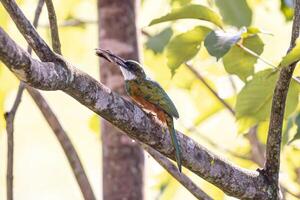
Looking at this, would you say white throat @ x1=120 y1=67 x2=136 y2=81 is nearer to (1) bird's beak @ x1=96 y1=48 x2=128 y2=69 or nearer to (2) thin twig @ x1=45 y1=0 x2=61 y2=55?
(1) bird's beak @ x1=96 y1=48 x2=128 y2=69

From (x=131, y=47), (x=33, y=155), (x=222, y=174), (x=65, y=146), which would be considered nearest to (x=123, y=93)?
(x=131, y=47)

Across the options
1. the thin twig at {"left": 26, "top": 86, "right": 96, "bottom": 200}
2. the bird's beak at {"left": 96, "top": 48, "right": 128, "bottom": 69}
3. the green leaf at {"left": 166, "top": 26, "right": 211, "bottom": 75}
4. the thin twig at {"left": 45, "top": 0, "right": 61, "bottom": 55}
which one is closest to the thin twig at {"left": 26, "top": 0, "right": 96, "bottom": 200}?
the thin twig at {"left": 26, "top": 86, "right": 96, "bottom": 200}

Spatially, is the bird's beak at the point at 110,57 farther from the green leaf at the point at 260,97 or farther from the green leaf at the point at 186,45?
the green leaf at the point at 260,97

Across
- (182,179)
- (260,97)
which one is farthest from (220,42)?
(182,179)

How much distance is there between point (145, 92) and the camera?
6.55 feet

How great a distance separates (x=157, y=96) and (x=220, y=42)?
1.01 ft

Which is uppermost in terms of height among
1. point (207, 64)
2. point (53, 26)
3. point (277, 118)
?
point (53, 26)

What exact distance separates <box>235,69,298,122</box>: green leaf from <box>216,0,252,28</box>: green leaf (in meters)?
0.33

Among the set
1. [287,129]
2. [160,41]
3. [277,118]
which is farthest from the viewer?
[160,41]

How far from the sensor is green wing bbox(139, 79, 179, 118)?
191cm

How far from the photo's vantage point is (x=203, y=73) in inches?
107

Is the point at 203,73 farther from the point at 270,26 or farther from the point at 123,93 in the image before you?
the point at 123,93

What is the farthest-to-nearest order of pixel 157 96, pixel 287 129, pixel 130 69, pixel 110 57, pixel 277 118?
pixel 287 129, pixel 130 69, pixel 157 96, pixel 110 57, pixel 277 118

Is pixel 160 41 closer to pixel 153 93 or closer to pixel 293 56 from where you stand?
pixel 153 93
